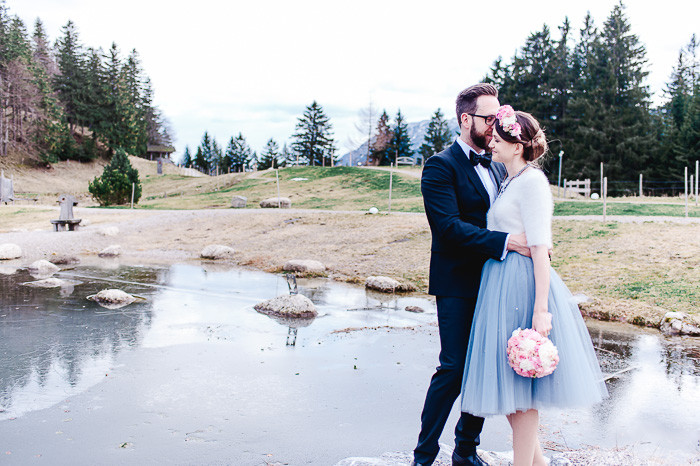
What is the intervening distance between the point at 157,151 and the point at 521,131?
87.3m

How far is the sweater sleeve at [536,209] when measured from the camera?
283cm

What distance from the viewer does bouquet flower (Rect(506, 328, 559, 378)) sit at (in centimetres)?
271

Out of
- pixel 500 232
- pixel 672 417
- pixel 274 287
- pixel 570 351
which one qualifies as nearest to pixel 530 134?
pixel 500 232

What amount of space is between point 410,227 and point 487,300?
1417cm

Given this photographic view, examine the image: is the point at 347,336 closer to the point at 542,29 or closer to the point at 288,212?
the point at 288,212

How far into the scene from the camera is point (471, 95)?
3.18 m

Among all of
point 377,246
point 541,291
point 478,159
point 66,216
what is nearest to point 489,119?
point 478,159

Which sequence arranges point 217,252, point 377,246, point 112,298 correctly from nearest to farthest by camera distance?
point 112,298 < point 377,246 < point 217,252

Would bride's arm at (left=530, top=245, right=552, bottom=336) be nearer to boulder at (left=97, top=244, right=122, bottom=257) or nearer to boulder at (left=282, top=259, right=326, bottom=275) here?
boulder at (left=282, top=259, right=326, bottom=275)

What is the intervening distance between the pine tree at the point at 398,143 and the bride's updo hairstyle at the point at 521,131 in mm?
67673

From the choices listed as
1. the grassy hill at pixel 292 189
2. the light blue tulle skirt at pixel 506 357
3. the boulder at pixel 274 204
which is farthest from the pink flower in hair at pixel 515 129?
the boulder at pixel 274 204

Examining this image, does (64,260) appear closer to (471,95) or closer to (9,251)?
(9,251)

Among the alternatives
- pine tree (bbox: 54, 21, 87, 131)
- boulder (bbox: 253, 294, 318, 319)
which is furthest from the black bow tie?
pine tree (bbox: 54, 21, 87, 131)

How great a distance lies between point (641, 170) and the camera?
4428cm
